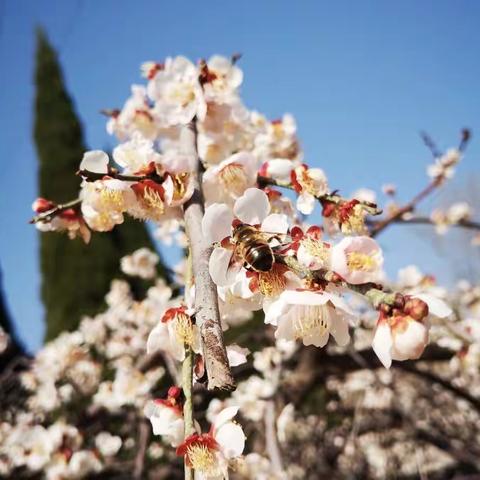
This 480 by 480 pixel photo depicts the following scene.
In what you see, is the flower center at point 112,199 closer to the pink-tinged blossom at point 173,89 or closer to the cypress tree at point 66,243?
the pink-tinged blossom at point 173,89

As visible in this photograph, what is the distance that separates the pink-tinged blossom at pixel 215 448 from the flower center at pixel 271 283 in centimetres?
18

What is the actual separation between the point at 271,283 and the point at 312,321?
0.25ft

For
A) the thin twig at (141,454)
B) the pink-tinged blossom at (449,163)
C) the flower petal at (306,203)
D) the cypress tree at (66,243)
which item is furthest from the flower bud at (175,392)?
the cypress tree at (66,243)

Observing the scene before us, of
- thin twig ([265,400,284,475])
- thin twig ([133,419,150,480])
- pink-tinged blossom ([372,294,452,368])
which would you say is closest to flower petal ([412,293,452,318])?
pink-tinged blossom ([372,294,452,368])

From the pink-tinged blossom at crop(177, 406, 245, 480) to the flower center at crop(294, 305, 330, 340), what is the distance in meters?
0.15

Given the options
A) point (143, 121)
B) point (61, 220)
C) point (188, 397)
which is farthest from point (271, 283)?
point (143, 121)

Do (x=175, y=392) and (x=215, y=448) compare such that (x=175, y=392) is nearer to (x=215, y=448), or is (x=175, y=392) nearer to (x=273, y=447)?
(x=215, y=448)

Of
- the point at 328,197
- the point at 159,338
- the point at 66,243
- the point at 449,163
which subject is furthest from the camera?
the point at 66,243

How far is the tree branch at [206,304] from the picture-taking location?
0.47 meters

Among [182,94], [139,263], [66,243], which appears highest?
[66,243]

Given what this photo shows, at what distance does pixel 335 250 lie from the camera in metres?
0.61

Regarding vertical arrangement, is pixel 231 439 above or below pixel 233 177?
below

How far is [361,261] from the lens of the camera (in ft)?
2.10

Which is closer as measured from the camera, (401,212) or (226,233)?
(226,233)
